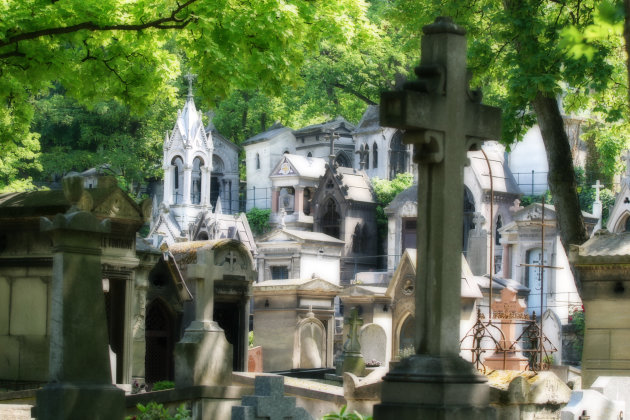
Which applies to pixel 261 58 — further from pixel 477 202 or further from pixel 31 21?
pixel 477 202

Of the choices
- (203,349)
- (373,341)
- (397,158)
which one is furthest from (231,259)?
(397,158)

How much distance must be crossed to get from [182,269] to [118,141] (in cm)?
4072

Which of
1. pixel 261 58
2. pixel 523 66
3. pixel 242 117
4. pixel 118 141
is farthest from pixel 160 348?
pixel 242 117

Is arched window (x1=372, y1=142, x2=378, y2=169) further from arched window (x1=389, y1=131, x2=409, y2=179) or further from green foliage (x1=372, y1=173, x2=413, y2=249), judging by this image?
green foliage (x1=372, y1=173, x2=413, y2=249)

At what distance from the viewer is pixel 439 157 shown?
8.76 metres

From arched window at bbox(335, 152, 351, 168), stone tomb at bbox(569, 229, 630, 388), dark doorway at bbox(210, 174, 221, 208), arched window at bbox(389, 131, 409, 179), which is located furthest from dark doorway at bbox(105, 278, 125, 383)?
dark doorway at bbox(210, 174, 221, 208)

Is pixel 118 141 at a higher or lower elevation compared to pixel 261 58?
higher

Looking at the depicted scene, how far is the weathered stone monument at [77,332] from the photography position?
9.27 metres

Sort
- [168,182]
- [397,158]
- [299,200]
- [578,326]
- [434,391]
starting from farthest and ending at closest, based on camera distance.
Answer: [168,182]
[397,158]
[299,200]
[578,326]
[434,391]

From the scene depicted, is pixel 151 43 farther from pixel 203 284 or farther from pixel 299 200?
pixel 299 200

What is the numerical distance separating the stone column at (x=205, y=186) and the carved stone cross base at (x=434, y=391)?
166ft

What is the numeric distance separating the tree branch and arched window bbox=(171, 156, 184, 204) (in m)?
45.1

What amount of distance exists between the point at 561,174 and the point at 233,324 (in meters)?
7.02

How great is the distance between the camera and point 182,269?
21.1 metres
